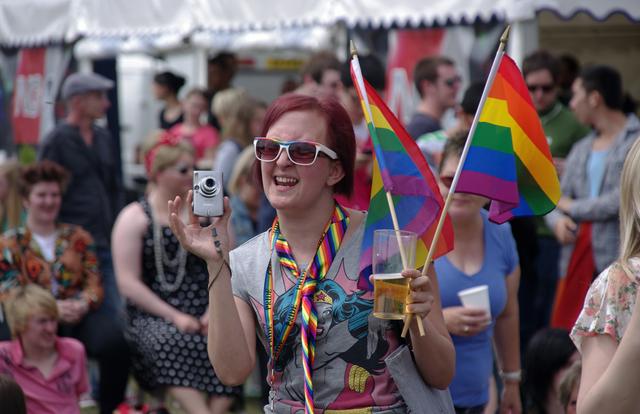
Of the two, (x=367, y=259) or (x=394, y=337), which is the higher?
(x=367, y=259)

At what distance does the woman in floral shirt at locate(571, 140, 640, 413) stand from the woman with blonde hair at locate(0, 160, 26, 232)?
4.93 m

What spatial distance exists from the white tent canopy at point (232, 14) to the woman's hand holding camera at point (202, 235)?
4.76 m

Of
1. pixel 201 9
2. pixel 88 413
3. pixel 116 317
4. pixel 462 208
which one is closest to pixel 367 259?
pixel 462 208

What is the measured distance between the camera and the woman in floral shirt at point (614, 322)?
255 cm

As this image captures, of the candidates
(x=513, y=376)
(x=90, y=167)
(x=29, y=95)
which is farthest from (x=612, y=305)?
(x=29, y=95)

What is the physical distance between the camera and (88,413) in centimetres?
745

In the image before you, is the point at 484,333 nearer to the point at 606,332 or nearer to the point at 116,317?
the point at 606,332

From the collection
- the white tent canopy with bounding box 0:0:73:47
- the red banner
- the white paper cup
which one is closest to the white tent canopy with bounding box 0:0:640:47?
the white tent canopy with bounding box 0:0:73:47

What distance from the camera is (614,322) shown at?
8.75 feet

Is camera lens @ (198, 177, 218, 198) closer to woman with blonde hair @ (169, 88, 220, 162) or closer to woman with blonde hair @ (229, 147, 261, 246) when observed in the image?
woman with blonde hair @ (229, 147, 261, 246)

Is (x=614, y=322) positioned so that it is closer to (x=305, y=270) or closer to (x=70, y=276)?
(x=305, y=270)

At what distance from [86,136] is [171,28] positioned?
1.96 metres

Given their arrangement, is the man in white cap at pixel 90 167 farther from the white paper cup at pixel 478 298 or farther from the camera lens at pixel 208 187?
the camera lens at pixel 208 187

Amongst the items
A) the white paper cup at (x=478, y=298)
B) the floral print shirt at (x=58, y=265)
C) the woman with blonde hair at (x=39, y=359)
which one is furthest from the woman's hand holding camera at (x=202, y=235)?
the floral print shirt at (x=58, y=265)
